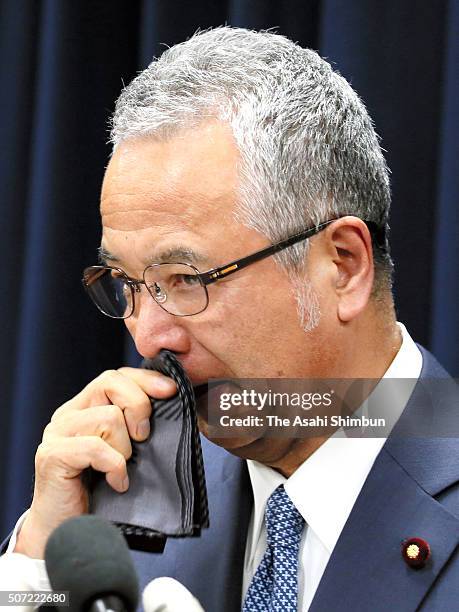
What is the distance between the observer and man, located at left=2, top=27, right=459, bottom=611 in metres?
1.23

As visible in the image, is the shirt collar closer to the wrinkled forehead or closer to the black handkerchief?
the black handkerchief

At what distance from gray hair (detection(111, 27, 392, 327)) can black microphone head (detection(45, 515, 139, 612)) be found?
58 cm

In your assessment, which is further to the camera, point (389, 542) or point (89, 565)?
point (389, 542)

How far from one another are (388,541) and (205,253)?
0.43 metres

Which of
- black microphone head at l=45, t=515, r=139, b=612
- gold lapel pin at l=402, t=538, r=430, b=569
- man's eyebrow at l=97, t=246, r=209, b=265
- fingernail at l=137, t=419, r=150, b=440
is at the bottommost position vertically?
gold lapel pin at l=402, t=538, r=430, b=569

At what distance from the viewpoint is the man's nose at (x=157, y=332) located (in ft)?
4.15

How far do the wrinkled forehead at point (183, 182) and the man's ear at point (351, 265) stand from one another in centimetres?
17

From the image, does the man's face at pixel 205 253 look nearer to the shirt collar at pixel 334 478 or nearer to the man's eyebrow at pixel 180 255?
the man's eyebrow at pixel 180 255

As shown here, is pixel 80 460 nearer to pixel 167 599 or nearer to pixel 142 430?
pixel 142 430

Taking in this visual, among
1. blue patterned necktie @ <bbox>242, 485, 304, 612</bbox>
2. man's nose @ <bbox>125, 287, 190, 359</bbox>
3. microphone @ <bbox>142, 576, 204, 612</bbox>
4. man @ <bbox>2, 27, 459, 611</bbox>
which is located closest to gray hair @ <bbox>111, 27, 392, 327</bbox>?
man @ <bbox>2, 27, 459, 611</bbox>

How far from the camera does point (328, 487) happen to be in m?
1.32

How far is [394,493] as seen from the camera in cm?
125

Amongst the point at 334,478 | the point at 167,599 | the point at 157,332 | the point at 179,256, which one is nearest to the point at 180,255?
the point at 179,256

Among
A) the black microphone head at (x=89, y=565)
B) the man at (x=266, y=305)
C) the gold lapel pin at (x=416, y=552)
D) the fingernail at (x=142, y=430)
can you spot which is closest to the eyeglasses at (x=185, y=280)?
the man at (x=266, y=305)
